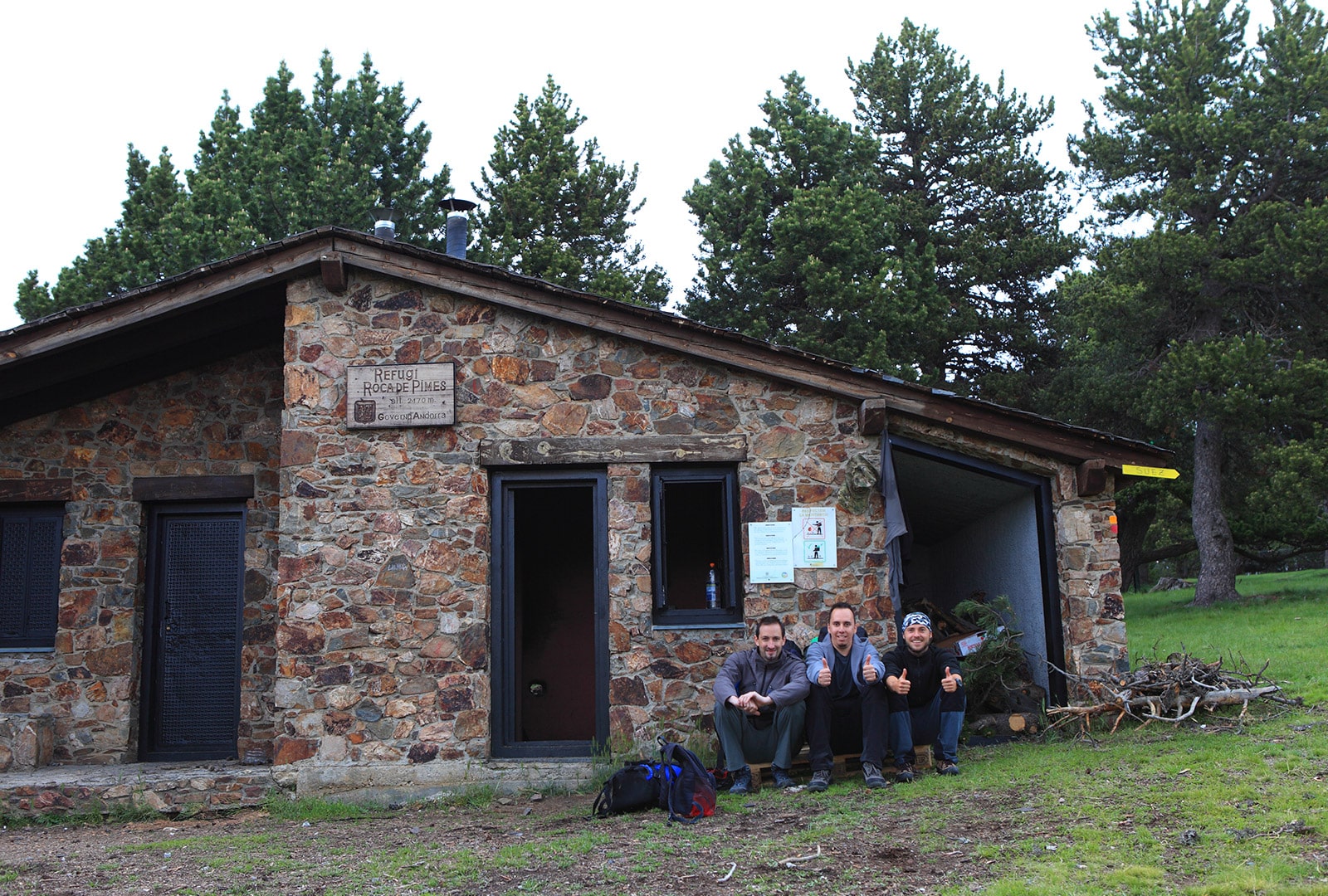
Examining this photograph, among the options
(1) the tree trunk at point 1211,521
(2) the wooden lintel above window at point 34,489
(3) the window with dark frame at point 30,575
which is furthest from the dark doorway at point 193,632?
(1) the tree trunk at point 1211,521

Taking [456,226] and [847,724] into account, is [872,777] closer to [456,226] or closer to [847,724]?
[847,724]

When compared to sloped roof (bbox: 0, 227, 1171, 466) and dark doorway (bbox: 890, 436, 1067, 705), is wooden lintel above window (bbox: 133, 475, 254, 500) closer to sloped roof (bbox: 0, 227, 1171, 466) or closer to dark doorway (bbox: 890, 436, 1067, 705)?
sloped roof (bbox: 0, 227, 1171, 466)

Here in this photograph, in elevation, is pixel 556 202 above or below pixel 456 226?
above

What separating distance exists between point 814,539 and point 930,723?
159 cm

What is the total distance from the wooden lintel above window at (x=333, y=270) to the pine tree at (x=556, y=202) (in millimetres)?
13133

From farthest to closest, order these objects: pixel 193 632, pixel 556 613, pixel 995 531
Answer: pixel 556 613 → pixel 995 531 → pixel 193 632

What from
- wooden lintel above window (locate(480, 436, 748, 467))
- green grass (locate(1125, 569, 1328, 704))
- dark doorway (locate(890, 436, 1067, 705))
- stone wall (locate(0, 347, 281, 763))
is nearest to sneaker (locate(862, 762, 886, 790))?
dark doorway (locate(890, 436, 1067, 705))

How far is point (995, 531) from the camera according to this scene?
31.6 ft

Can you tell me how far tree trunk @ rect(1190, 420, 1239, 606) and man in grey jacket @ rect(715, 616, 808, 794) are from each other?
14091mm

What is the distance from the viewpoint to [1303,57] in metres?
17.1

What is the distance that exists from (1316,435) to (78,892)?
16587mm

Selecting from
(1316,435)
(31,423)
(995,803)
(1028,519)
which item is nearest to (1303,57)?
(1316,435)

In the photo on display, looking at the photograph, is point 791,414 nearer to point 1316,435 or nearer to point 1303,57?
point 1316,435

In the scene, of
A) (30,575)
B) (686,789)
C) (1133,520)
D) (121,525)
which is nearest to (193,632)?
(121,525)
